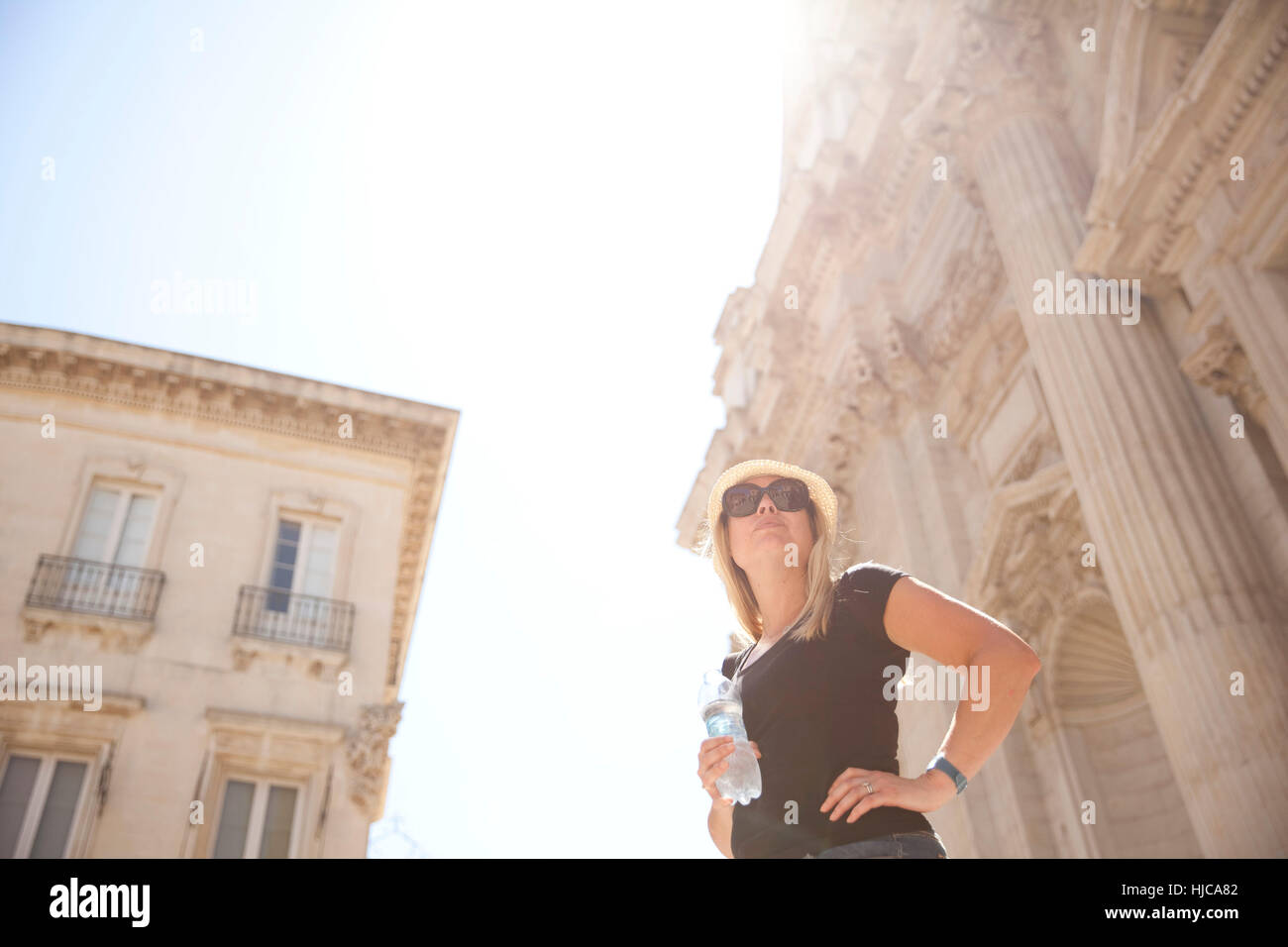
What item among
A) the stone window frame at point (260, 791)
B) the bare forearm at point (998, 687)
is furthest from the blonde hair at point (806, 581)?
the stone window frame at point (260, 791)

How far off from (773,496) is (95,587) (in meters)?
16.7

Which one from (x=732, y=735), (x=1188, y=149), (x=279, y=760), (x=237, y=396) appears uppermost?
(x=237, y=396)

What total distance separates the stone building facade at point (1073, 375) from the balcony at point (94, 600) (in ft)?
38.6

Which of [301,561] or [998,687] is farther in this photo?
[301,561]

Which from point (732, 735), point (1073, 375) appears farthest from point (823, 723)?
point (1073, 375)

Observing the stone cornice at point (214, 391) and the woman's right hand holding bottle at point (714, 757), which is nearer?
the woman's right hand holding bottle at point (714, 757)

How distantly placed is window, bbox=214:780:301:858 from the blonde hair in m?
14.4

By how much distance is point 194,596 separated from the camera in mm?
17547

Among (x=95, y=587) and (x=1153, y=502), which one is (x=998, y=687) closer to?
(x=1153, y=502)

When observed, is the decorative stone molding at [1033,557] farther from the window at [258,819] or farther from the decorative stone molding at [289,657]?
the window at [258,819]

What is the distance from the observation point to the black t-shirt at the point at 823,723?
98.0 inches

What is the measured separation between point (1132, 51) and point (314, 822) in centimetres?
1461

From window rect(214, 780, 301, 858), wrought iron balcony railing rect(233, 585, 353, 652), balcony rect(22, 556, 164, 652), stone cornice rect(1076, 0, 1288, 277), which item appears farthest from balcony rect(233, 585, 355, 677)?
stone cornice rect(1076, 0, 1288, 277)
